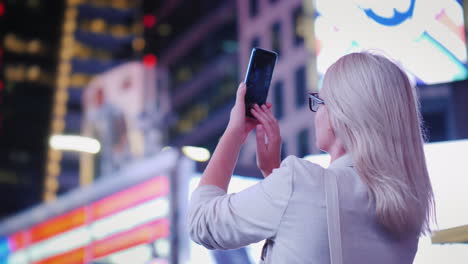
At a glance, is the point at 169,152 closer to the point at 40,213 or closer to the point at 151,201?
the point at 151,201

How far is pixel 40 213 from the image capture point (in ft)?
23.3

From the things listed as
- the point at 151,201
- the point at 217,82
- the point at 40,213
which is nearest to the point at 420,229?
the point at 151,201

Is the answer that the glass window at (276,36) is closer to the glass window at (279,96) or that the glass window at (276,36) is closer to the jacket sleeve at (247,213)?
the glass window at (279,96)

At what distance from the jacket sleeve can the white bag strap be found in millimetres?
97

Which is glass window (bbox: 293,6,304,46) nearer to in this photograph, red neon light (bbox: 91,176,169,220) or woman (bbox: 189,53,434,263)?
red neon light (bbox: 91,176,169,220)

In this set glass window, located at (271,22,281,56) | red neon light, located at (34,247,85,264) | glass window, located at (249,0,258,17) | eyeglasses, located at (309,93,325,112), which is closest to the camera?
eyeglasses, located at (309,93,325,112)

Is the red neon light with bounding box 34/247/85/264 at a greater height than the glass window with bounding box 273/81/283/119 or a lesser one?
lesser

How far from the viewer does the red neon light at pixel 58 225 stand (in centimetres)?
627

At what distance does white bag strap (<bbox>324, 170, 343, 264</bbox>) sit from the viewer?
120 cm

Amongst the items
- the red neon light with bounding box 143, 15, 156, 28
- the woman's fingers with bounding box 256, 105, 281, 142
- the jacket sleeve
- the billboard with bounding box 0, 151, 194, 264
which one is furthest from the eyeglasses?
the red neon light with bounding box 143, 15, 156, 28

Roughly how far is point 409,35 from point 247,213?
1947 mm

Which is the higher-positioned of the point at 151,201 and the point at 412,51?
the point at 412,51

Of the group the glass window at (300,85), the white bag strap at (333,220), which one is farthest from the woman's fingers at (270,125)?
the glass window at (300,85)

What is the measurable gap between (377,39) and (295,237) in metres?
1.89
